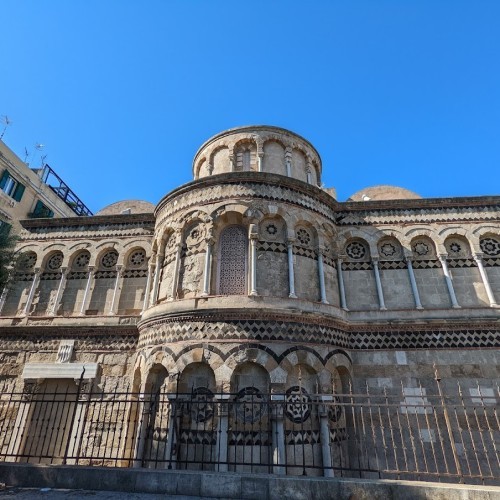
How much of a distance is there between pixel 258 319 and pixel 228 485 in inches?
162

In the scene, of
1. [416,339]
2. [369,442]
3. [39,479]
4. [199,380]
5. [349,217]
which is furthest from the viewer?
[349,217]

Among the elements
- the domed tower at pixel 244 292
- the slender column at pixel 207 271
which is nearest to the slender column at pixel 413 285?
the domed tower at pixel 244 292

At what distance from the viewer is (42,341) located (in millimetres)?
12086

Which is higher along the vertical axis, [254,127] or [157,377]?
[254,127]

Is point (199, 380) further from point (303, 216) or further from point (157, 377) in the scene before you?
point (303, 216)

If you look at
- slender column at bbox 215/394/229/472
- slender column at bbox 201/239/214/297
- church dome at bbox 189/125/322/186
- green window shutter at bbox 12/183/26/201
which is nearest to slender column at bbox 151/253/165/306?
slender column at bbox 201/239/214/297

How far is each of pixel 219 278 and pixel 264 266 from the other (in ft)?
4.57

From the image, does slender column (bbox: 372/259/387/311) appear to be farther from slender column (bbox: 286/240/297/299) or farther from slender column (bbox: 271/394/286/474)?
slender column (bbox: 271/394/286/474)

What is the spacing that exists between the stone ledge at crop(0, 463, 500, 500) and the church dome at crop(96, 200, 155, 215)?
40.1ft

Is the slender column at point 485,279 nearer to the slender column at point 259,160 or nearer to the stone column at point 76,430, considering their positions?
the slender column at point 259,160

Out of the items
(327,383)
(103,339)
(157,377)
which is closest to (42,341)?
(103,339)

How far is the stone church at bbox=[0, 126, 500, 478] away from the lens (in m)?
8.31

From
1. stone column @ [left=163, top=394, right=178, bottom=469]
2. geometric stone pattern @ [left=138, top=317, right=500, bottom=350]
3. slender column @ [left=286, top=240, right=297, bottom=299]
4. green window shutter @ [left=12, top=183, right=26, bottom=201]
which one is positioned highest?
green window shutter @ [left=12, top=183, right=26, bottom=201]

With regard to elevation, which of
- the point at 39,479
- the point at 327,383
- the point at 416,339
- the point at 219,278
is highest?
the point at 219,278
